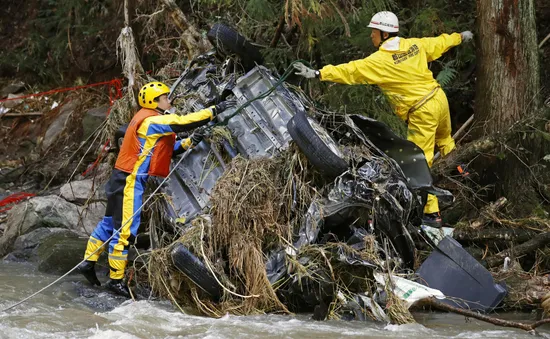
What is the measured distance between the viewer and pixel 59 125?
41.3 feet

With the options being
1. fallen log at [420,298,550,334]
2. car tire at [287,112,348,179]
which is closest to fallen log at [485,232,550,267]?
fallen log at [420,298,550,334]

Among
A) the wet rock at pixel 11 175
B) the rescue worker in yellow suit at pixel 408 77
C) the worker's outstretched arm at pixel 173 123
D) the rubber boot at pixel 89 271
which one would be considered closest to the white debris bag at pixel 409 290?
the rescue worker in yellow suit at pixel 408 77

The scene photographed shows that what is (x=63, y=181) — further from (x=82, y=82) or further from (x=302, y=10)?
(x=302, y=10)

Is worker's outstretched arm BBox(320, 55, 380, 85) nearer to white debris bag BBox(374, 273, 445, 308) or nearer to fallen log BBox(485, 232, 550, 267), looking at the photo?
fallen log BBox(485, 232, 550, 267)

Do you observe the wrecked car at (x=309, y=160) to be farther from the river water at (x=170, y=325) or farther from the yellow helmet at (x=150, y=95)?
the yellow helmet at (x=150, y=95)

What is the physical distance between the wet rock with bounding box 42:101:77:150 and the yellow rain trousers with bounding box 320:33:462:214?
6311 millimetres

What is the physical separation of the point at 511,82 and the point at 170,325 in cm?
431

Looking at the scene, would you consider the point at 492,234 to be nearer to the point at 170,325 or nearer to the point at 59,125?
the point at 170,325

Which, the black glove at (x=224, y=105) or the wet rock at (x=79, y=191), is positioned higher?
the black glove at (x=224, y=105)

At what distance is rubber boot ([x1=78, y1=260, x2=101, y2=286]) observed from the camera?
7.20 metres

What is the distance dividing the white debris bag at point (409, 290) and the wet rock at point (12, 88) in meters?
9.65

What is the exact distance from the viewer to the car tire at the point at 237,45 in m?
7.45

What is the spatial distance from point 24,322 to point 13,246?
3218 millimetres

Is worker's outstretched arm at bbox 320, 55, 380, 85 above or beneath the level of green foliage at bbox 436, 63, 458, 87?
above
